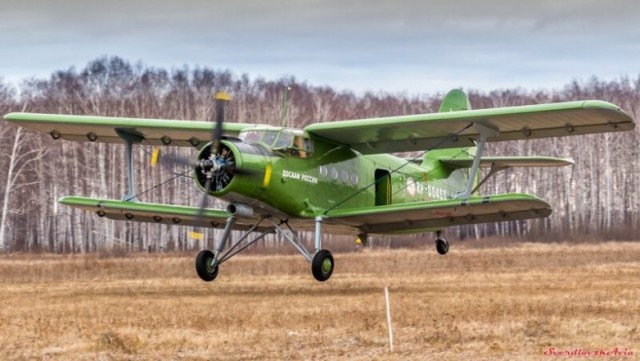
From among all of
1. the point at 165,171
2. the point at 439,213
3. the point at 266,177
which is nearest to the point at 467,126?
the point at 439,213

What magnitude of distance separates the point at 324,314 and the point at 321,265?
3.75 metres

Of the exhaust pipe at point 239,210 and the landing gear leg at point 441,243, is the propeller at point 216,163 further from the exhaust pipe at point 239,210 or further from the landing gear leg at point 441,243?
the landing gear leg at point 441,243

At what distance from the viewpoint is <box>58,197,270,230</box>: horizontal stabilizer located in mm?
22875

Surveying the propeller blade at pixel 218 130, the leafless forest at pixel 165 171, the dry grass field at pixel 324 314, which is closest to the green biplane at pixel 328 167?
the propeller blade at pixel 218 130

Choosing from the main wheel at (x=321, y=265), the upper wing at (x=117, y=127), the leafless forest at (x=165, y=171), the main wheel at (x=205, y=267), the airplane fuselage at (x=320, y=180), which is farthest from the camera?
the leafless forest at (x=165, y=171)

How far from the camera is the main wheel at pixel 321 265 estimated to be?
20.9 metres

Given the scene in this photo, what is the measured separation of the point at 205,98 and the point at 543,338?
52153 millimetres

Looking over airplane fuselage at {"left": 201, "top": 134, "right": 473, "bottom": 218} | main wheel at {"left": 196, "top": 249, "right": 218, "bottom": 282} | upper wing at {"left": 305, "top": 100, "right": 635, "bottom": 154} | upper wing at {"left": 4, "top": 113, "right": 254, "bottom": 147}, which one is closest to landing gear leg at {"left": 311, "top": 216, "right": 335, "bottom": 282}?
airplane fuselage at {"left": 201, "top": 134, "right": 473, "bottom": 218}

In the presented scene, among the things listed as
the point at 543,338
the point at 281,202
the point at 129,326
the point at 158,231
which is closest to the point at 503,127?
the point at 281,202

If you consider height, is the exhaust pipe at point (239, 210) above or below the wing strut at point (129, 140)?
below

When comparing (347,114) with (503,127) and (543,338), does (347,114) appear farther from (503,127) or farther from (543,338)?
(543,338)

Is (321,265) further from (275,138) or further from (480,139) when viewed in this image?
(480,139)

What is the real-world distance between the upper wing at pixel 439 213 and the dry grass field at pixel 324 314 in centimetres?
138

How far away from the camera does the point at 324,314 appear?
17.2 m
